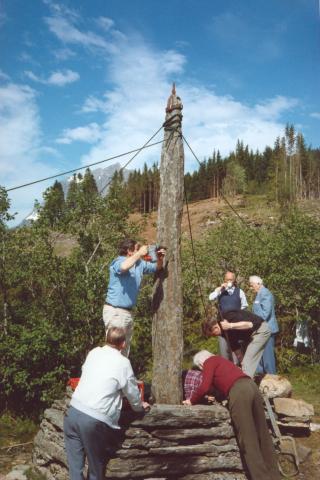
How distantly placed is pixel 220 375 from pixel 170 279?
152 centimetres

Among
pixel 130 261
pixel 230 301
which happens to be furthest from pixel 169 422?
pixel 230 301

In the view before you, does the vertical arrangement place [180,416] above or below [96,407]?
below

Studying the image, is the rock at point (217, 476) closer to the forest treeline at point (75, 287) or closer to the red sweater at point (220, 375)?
the red sweater at point (220, 375)

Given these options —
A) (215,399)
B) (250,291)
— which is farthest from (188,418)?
(250,291)

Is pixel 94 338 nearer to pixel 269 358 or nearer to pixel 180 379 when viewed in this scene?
pixel 269 358

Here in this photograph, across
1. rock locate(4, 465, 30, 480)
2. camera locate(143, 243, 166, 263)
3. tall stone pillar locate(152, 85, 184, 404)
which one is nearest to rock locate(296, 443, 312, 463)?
tall stone pillar locate(152, 85, 184, 404)

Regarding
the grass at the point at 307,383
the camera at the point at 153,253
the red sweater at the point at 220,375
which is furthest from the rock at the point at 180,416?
the grass at the point at 307,383

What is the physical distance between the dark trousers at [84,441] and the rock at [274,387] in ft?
12.3

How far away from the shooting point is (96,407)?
13.1ft

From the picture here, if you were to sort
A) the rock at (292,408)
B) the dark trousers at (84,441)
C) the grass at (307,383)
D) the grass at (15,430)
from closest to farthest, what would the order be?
the dark trousers at (84,441), the rock at (292,408), the grass at (307,383), the grass at (15,430)

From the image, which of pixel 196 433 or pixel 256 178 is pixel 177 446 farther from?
pixel 256 178

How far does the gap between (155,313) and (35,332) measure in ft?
23.9

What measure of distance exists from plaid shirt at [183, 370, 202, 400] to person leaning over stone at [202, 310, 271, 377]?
779mm

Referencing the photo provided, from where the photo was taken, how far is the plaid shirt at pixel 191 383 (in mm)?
5975
